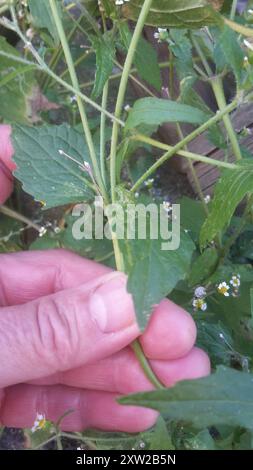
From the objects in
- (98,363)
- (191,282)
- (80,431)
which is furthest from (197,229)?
(80,431)

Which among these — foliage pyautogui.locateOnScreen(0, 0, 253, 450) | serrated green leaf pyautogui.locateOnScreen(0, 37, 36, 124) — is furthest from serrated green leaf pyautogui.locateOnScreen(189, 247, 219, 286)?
serrated green leaf pyautogui.locateOnScreen(0, 37, 36, 124)

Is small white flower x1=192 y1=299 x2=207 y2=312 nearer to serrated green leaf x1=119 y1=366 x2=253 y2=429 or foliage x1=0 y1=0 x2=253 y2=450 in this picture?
foliage x1=0 y1=0 x2=253 y2=450

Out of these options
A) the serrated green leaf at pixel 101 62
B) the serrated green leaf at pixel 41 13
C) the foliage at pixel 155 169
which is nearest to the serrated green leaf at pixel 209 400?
the foliage at pixel 155 169

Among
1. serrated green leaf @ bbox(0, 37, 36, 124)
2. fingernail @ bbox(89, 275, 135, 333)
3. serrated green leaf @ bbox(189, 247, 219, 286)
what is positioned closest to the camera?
fingernail @ bbox(89, 275, 135, 333)

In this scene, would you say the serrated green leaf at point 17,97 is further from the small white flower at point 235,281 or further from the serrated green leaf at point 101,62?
the small white flower at point 235,281

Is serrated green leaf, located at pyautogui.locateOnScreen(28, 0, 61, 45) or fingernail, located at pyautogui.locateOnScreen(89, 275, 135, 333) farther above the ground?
serrated green leaf, located at pyautogui.locateOnScreen(28, 0, 61, 45)
